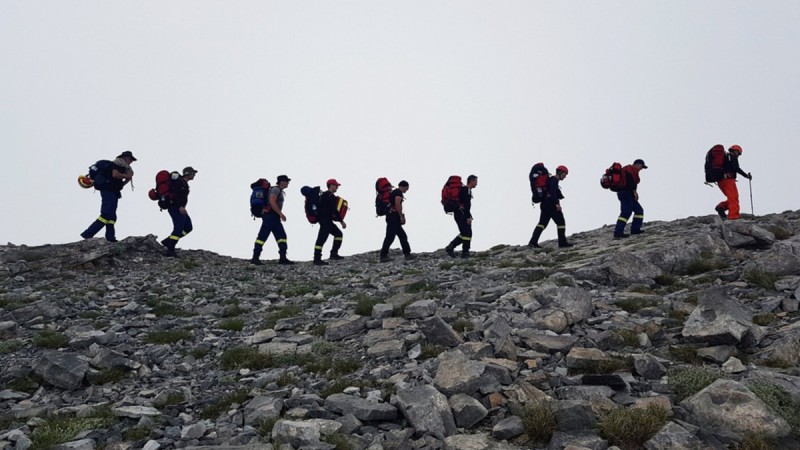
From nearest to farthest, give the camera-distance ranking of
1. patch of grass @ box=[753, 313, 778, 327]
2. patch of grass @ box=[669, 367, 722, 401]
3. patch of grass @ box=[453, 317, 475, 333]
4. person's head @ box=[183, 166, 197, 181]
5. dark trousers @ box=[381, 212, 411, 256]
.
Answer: patch of grass @ box=[669, 367, 722, 401], patch of grass @ box=[753, 313, 778, 327], patch of grass @ box=[453, 317, 475, 333], person's head @ box=[183, 166, 197, 181], dark trousers @ box=[381, 212, 411, 256]

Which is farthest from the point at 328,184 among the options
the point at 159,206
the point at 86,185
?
the point at 86,185

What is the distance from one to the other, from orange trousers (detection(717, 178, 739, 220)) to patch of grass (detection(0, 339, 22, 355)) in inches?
834

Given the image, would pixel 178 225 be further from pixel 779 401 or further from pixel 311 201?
pixel 779 401

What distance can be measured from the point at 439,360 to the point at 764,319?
215 inches

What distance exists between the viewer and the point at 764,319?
7.70 metres

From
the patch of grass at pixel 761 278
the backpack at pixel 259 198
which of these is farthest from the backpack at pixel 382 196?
the patch of grass at pixel 761 278

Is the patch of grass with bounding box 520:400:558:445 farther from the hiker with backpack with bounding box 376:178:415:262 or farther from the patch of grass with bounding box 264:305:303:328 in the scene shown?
the hiker with backpack with bounding box 376:178:415:262

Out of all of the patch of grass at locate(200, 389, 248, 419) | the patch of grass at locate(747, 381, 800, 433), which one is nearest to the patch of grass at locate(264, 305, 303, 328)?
the patch of grass at locate(200, 389, 248, 419)

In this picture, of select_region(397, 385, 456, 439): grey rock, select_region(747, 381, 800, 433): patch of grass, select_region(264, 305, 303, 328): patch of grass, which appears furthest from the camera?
select_region(264, 305, 303, 328): patch of grass

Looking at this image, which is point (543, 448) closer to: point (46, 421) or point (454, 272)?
point (46, 421)

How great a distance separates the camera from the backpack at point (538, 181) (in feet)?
60.9

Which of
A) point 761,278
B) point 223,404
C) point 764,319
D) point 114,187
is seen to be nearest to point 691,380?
point 764,319

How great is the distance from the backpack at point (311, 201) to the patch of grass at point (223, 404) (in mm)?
13520

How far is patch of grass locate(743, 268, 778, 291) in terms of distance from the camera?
30.9 ft
